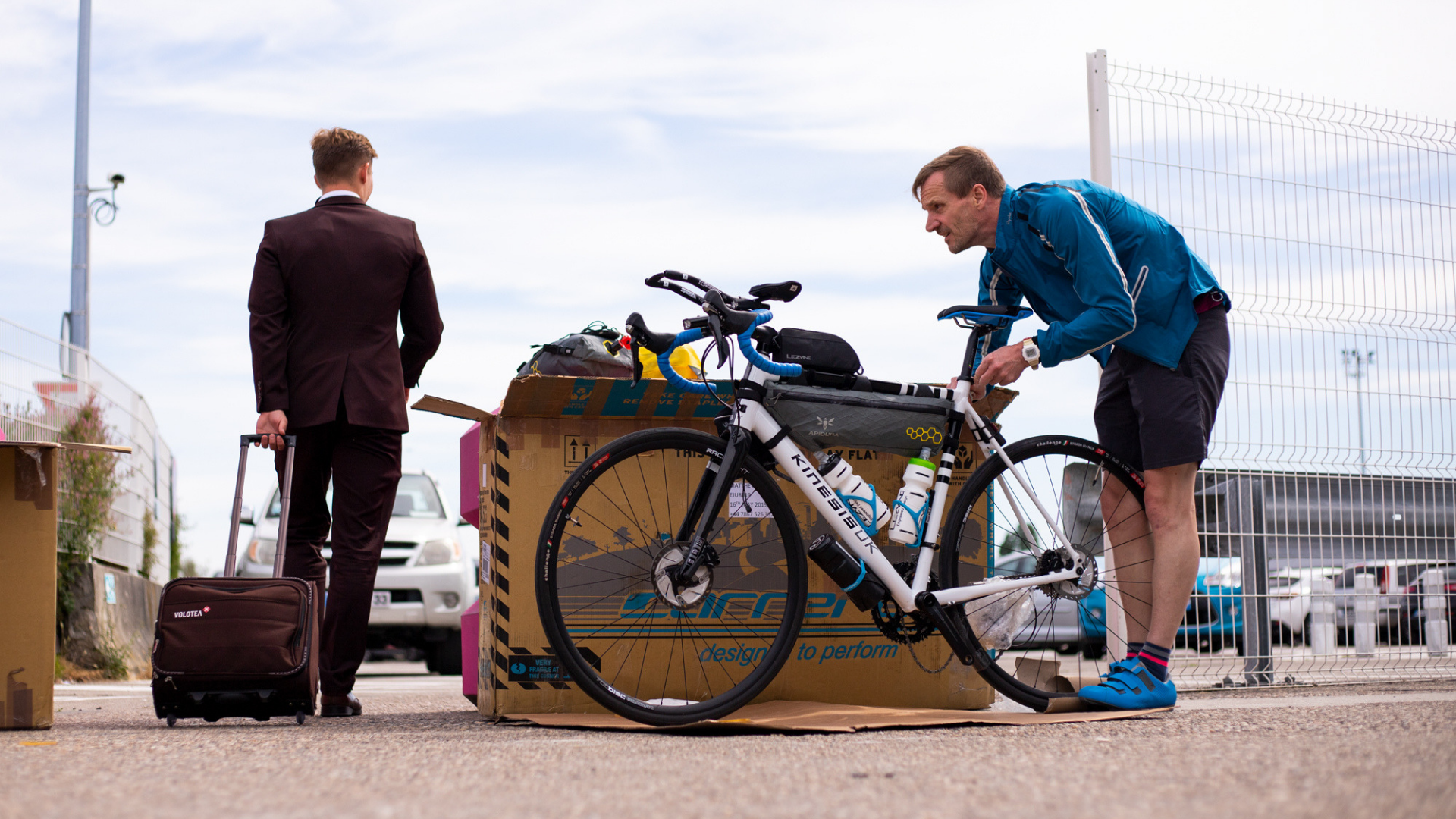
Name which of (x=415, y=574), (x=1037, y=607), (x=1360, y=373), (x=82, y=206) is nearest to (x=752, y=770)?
(x=1037, y=607)

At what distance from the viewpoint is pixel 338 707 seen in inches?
153

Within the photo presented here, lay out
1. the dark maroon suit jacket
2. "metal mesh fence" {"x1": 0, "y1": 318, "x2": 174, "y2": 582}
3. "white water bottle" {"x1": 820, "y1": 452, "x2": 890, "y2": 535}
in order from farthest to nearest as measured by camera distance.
A: "metal mesh fence" {"x1": 0, "y1": 318, "x2": 174, "y2": 582} < the dark maroon suit jacket < "white water bottle" {"x1": 820, "y1": 452, "x2": 890, "y2": 535}

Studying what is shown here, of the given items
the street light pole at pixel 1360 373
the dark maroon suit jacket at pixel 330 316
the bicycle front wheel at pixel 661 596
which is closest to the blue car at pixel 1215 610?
the street light pole at pixel 1360 373

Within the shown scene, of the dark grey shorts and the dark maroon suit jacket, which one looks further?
the dark maroon suit jacket

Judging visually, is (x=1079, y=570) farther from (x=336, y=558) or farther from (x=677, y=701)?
(x=336, y=558)

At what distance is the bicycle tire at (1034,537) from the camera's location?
3.58 meters

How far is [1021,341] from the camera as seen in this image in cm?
361

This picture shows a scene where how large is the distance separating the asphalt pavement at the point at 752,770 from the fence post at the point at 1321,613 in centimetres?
192

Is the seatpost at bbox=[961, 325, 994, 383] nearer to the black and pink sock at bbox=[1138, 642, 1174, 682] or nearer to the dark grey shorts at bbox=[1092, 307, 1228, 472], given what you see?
the dark grey shorts at bbox=[1092, 307, 1228, 472]

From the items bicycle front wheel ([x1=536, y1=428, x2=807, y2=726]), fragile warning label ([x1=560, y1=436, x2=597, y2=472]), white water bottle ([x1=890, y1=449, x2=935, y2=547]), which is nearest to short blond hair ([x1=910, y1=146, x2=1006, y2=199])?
white water bottle ([x1=890, y1=449, x2=935, y2=547])

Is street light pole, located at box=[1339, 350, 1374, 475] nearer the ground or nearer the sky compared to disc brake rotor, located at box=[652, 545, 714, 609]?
nearer the sky

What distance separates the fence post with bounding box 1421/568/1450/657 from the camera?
559cm

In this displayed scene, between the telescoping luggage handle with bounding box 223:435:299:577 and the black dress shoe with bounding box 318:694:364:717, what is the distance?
1.60 feet

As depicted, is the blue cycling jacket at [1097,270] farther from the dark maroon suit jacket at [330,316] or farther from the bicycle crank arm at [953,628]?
the dark maroon suit jacket at [330,316]
